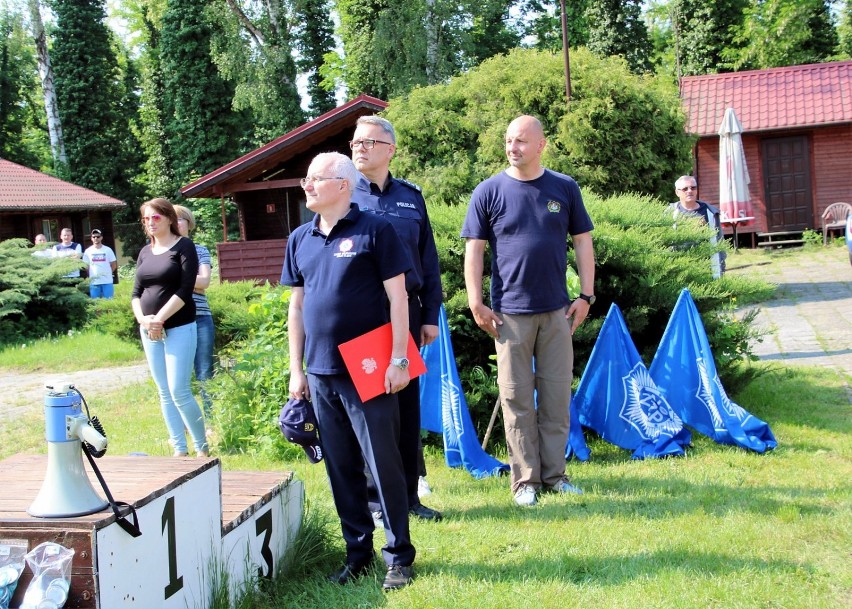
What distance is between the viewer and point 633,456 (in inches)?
210

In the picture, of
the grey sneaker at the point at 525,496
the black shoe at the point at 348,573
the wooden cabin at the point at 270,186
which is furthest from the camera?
the wooden cabin at the point at 270,186

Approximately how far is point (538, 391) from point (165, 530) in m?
2.38

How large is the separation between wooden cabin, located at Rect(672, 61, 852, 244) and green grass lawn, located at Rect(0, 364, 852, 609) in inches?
659

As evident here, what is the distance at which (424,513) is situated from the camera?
430 centimetres

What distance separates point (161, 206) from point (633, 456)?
3.51 metres

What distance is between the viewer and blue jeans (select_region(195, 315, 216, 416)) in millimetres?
6219

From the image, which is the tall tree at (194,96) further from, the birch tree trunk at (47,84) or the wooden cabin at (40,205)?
the wooden cabin at (40,205)

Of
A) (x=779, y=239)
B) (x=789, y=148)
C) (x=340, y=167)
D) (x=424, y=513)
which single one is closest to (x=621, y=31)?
(x=789, y=148)

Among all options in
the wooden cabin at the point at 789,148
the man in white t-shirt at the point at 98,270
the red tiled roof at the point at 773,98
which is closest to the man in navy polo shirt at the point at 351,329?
the man in white t-shirt at the point at 98,270

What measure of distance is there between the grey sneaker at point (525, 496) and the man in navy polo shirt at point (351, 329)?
3.68 ft

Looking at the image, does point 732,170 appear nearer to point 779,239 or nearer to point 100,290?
point 779,239

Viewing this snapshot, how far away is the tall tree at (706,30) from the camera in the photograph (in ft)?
101

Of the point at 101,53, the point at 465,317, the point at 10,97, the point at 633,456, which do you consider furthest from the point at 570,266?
the point at 10,97

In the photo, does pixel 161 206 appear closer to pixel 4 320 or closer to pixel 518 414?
pixel 518 414
